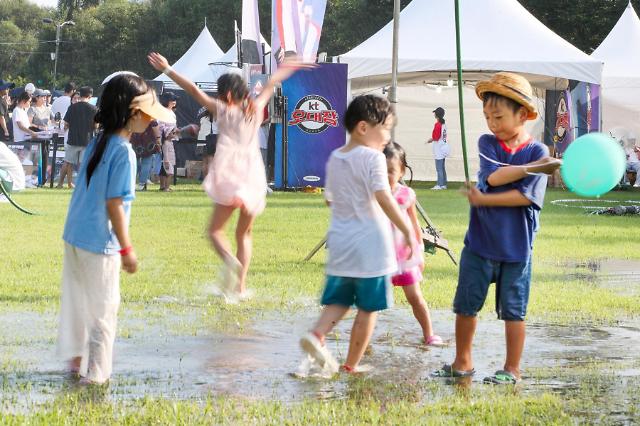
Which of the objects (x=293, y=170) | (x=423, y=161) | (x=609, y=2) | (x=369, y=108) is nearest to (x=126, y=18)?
(x=609, y=2)

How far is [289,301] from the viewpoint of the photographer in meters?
8.52

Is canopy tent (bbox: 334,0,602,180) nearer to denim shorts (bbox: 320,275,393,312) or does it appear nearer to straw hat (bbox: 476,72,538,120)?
straw hat (bbox: 476,72,538,120)

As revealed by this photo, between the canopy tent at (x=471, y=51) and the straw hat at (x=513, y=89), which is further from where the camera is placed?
the canopy tent at (x=471, y=51)

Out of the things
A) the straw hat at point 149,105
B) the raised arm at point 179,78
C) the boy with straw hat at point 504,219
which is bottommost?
the boy with straw hat at point 504,219

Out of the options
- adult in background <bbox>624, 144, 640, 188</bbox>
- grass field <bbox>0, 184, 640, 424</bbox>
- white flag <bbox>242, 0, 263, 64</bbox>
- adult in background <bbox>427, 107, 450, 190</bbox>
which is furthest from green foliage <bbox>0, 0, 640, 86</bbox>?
grass field <bbox>0, 184, 640, 424</bbox>

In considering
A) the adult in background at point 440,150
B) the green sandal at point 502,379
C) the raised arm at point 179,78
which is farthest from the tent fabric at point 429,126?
the green sandal at point 502,379

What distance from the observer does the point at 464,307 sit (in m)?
5.91

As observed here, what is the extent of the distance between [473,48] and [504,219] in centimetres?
1924

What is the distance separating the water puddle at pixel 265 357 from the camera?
5.51m

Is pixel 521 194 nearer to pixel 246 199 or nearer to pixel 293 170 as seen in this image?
pixel 246 199

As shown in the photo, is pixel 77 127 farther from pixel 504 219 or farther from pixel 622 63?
pixel 504 219

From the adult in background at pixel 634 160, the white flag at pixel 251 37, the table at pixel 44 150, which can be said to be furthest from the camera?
the adult in background at pixel 634 160

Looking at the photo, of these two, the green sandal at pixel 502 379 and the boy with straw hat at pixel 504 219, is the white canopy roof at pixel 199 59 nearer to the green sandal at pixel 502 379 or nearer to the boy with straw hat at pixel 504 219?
the boy with straw hat at pixel 504 219

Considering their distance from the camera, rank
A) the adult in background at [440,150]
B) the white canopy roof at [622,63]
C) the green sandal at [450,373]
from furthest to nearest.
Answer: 1. the white canopy roof at [622,63]
2. the adult in background at [440,150]
3. the green sandal at [450,373]
